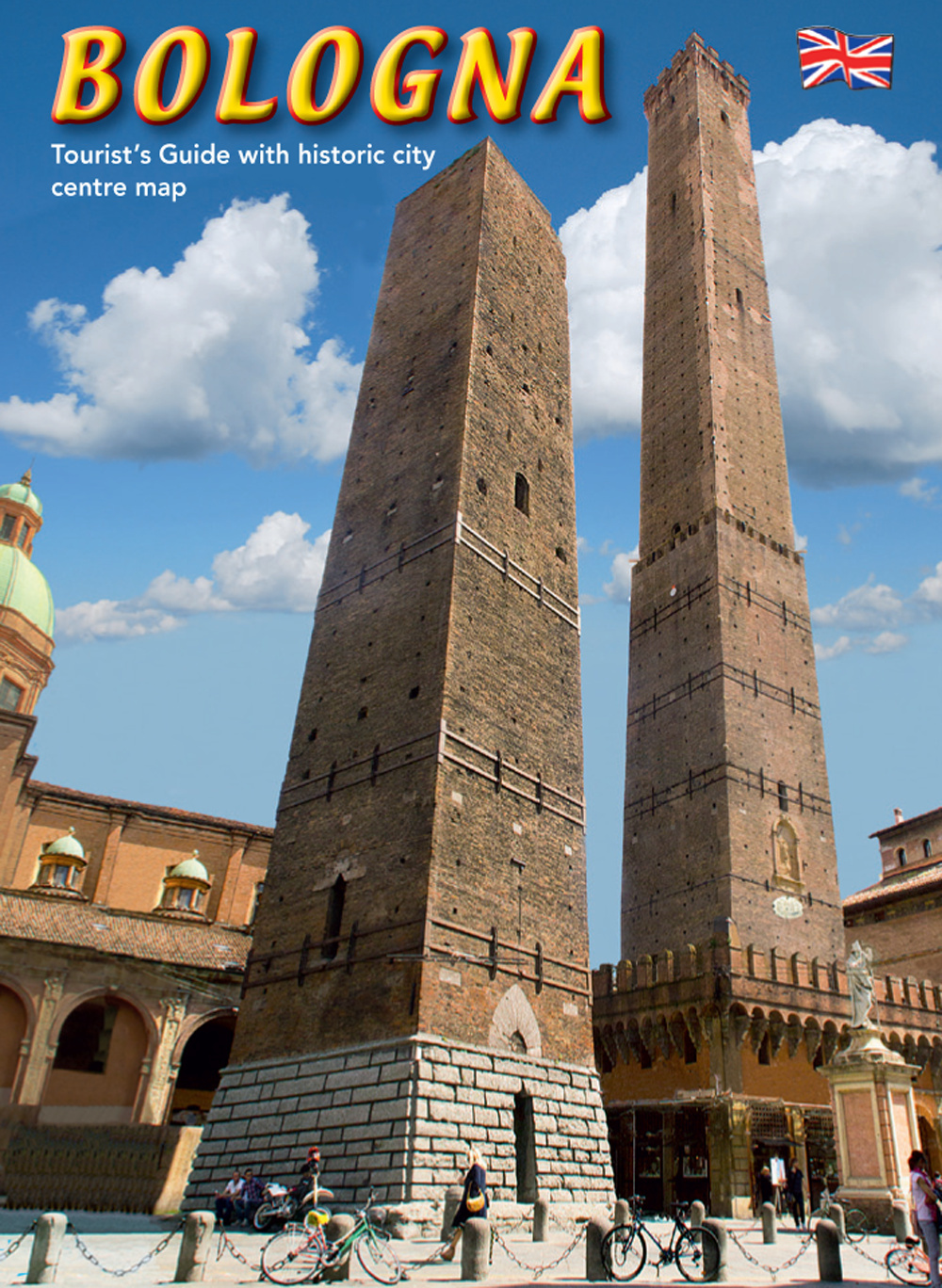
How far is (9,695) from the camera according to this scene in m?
39.2

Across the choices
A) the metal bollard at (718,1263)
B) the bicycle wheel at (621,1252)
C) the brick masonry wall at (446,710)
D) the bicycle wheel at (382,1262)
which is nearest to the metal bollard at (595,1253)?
the bicycle wheel at (621,1252)

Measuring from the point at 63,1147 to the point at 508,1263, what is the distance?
43.8 feet

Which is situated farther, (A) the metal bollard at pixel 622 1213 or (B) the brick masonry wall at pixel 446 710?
(B) the brick masonry wall at pixel 446 710

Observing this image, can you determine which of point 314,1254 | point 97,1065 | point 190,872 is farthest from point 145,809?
point 314,1254

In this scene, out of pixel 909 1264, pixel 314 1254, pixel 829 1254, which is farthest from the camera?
pixel 909 1264

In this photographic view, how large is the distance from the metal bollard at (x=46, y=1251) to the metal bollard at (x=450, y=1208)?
490cm

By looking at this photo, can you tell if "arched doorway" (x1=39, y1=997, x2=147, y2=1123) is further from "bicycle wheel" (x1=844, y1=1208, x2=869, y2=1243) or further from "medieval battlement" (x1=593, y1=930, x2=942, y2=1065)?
"bicycle wheel" (x1=844, y1=1208, x2=869, y2=1243)

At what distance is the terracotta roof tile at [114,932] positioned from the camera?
25.8 meters

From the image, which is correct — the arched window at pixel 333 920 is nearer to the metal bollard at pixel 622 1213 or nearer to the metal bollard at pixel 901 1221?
the metal bollard at pixel 622 1213

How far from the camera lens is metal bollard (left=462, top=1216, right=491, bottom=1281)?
934 centimetres

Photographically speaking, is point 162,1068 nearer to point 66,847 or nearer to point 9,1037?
point 9,1037

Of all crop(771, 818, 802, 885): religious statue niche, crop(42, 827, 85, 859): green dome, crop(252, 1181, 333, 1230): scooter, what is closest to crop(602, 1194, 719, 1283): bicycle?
crop(252, 1181, 333, 1230): scooter

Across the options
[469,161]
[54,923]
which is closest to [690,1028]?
[54,923]

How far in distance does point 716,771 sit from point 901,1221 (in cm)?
1245
